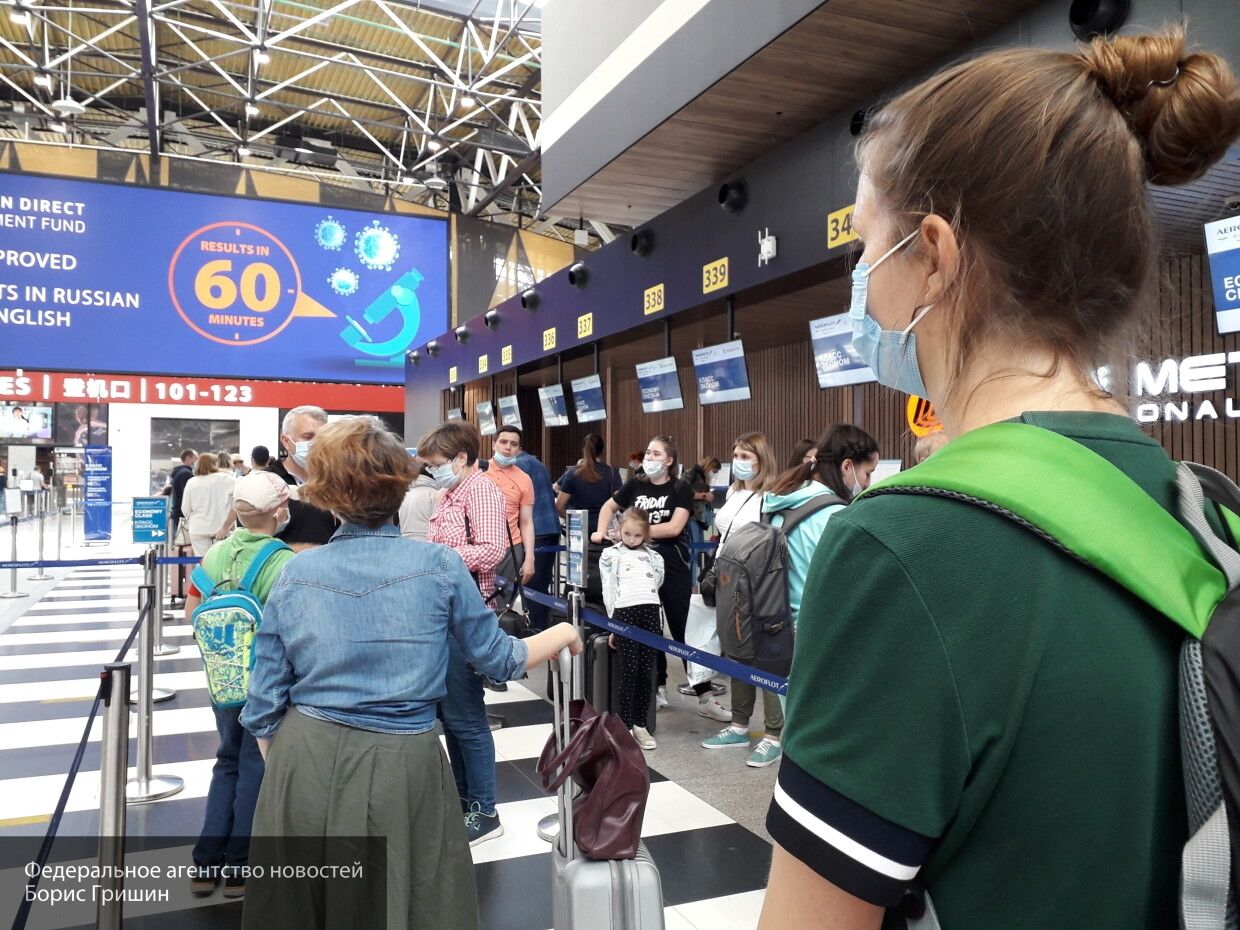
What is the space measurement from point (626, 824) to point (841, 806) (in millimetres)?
1138

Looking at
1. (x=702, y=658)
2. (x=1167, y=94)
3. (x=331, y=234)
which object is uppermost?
(x=331, y=234)

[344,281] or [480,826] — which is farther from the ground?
[344,281]

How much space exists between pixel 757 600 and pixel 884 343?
3.11 meters

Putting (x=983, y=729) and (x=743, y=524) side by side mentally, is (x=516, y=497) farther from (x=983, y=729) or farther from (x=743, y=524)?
(x=983, y=729)

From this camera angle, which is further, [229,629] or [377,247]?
[377,247]

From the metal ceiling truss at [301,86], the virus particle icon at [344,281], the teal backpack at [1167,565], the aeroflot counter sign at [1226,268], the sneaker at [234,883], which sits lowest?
the sneaker at [234,883]

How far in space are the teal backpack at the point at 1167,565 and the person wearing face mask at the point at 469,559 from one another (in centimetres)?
238

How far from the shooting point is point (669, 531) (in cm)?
529

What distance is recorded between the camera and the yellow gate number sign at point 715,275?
6625 millimetres

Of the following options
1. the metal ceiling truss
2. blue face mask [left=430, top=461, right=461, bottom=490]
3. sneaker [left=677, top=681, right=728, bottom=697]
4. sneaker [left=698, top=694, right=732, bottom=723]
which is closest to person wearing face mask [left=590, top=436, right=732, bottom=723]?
sneaker [left=698, top=694, right=732, bottom=723]

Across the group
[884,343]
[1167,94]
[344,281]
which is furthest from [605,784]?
[344,281]

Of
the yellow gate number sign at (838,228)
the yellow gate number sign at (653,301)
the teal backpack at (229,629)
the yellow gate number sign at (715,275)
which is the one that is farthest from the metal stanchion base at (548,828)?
the yellow gate number sign at (653,301)

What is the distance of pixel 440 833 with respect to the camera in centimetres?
206

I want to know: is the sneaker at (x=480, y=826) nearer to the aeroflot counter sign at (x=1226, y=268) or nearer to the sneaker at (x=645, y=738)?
the sneaker at (x=645, y=738)
